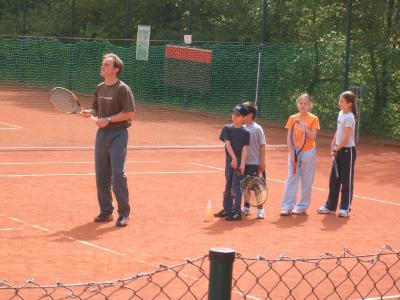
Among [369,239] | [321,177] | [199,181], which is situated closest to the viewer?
[369,239]

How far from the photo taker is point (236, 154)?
35.4 ft

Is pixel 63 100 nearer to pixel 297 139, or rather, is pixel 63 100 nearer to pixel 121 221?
pixel 121 221

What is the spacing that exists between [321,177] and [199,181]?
2.53 metres

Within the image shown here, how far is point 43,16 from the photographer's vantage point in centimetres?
3747

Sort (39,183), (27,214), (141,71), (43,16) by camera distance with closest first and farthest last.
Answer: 1. (27,214)
2. (39,183)
3. (141,71)
4. (43,16)

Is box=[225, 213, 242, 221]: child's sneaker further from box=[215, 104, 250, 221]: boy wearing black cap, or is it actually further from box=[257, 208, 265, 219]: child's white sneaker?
box=[257, 208, 265, 219]: child's white sneaker

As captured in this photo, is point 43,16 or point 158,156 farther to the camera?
point 43,16

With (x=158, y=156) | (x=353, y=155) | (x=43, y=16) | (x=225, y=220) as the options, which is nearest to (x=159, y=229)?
(x=225, y=220)

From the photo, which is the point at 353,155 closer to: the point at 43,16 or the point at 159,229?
the point at 159,229

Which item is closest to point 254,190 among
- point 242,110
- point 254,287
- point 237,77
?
point 242,110

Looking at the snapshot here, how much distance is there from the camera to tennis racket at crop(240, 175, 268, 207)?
34.4ft

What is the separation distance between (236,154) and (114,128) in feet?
5.18

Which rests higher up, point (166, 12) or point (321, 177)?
point (166, 12)

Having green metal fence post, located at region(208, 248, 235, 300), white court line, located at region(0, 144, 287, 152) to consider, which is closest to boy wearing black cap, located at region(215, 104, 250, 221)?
green metal fence post, located at region(208, 248, 235, 300)
